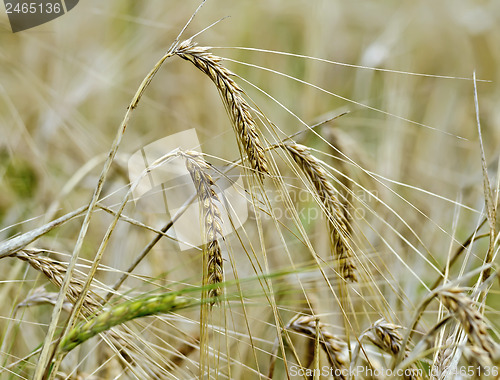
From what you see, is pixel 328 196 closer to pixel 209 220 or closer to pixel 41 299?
pixel 209 220

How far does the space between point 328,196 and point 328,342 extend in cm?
27

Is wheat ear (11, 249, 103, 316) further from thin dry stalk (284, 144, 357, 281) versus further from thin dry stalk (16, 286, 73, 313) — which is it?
thin dry stalk (284, 144, 357, 281)

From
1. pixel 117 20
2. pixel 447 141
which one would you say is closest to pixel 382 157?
pixel 447 141

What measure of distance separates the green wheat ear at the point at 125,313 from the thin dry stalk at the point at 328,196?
0.29m

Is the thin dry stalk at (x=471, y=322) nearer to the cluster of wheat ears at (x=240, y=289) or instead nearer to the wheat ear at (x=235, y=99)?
the cluster of wheat ears at (x=240, y=289)

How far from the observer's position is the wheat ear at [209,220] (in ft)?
2.54

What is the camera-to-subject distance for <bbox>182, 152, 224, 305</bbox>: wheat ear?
2.54 ft

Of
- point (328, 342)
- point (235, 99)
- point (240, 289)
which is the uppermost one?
point (235, 99)

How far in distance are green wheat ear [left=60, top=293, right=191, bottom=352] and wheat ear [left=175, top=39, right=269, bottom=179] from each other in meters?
0.24

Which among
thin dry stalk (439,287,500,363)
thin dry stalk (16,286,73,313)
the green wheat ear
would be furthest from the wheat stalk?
thin dry stalk (16,286,73,313)

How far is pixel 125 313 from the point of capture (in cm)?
66

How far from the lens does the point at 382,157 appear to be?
79.4 inches

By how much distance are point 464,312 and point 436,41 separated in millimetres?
3497

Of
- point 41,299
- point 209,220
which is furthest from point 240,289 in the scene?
point 41,299
